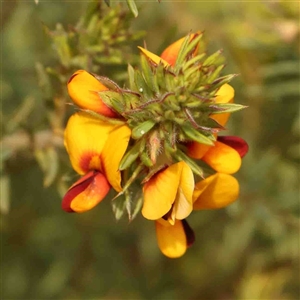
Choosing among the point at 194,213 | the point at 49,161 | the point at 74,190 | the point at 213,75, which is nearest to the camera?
the point at 213,75

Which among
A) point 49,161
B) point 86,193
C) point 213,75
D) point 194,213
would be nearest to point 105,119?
point 86,193

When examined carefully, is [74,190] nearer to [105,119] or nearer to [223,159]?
[105,119]

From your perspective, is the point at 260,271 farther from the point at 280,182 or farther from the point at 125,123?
the point at 125,123

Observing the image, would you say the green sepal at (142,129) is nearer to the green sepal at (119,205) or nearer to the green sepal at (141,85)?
the green sepal at (141,85)

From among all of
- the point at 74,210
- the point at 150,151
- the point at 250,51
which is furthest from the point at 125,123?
the point at 250,51

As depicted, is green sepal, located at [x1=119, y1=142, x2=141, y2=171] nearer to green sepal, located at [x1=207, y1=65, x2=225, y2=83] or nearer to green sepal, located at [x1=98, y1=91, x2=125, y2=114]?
green sepal, located at [x1=98, y1=91, x2=125, y2=114]

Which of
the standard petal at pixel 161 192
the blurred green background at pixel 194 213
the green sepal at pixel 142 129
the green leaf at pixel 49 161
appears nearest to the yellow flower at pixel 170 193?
the standard petal at pixel 161 192

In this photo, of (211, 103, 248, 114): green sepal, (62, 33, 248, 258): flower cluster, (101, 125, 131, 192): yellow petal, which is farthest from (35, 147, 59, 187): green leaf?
(211, 103, 248, 114): green sepal
